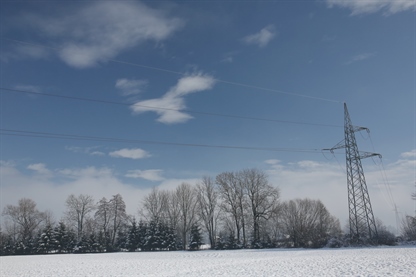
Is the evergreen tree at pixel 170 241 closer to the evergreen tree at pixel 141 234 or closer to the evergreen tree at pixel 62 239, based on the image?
the evergreen tree at pixel 141 234

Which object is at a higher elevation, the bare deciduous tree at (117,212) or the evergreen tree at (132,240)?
the bare deciduous tree at (117,212)

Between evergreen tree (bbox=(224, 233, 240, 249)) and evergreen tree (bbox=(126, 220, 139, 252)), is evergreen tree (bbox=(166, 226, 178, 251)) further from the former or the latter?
evergreen tree (bbox=(224, 233, 240, 249))

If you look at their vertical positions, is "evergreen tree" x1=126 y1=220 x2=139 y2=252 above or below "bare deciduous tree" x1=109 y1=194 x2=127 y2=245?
below

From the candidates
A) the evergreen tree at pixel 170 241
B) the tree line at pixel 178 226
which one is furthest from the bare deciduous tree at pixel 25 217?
the evergreen tree at pixel 170 241

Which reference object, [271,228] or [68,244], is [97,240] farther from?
[271,228]

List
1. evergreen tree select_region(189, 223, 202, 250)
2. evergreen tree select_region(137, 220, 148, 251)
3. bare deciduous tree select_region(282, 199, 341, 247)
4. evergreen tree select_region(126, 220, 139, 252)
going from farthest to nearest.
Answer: evergreen tree select_region(126, 220, 139, 252)
evergreen tree select_region(137, 220, 148, 251)
evergreen tree select_region(189, 223, 202, 250)
bare deciduous tree select_region(282, 199, 341, 247)

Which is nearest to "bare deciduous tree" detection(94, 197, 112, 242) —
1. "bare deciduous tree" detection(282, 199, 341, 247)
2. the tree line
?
the tree line

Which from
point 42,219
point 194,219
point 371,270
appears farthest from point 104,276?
point 42,219

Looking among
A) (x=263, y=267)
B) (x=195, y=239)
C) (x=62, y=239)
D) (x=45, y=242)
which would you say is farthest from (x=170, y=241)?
(x=263, y=267)

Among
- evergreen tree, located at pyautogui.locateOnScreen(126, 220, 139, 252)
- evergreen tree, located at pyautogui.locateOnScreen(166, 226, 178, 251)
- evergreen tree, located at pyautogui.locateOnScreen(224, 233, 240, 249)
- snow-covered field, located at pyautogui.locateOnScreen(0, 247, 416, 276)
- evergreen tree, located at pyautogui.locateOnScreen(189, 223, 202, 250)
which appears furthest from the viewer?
evergreen tree, located at pyautogui.locateOnScreen(126, 220, 139, 252)

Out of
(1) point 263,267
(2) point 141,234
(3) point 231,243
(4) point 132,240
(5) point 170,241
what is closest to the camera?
(1) point 263,267

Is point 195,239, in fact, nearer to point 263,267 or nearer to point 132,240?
point 132,240

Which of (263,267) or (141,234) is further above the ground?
(141,234)

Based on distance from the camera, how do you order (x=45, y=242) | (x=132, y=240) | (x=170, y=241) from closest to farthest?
(x=45, y=242)
(x=170, y=241)
(x=132, y=240)
